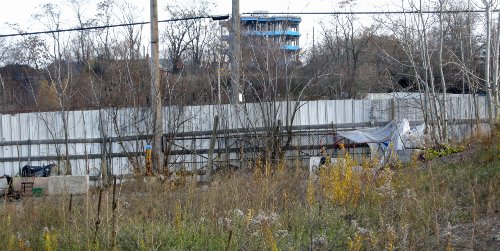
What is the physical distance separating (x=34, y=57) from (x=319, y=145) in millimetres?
17631

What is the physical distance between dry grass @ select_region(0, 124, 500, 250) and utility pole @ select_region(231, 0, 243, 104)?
7.92m

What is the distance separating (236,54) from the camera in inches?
650

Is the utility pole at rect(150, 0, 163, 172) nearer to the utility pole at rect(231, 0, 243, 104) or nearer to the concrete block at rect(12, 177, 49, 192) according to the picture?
the utility pole at rect(231, 0, 243, 104)

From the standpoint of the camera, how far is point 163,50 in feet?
90.7

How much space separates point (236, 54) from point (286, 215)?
10.4 meters

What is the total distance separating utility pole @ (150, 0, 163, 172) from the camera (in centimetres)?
1555

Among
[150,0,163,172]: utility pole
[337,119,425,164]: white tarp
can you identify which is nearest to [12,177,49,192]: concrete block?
[150,0,163,172]: utility pole

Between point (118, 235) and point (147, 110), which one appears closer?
point (118, 235)

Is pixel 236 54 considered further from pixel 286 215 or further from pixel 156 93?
pixel 286 215

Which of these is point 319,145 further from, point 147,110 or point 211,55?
point 211,55

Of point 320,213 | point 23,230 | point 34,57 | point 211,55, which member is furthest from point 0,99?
point 320,213

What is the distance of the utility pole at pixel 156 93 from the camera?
51.0ft

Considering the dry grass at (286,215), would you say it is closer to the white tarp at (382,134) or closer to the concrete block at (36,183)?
the white tarp at (382,134)

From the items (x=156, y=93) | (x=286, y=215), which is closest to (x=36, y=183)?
(x=156, y=93)
